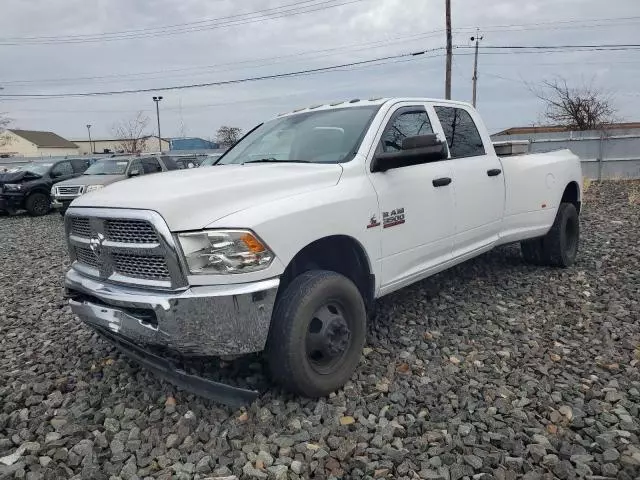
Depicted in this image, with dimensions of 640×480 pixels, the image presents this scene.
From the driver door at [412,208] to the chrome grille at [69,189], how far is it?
1066cm

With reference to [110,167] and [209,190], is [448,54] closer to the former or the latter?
[110,167]

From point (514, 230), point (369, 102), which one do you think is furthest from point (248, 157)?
point (514, 230)

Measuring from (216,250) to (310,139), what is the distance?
1621 millimetres

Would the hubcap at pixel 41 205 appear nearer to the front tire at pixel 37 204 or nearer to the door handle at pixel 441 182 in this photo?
the front tire at pixel 37 204

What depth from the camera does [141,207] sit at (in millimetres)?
2865

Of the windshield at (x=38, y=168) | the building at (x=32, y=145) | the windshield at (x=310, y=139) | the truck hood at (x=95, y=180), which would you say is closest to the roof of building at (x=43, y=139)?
the building at (x=32, y=145)

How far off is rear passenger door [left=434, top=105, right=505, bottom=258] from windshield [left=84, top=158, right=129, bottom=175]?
36.9 ft

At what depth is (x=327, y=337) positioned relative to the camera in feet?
10.4

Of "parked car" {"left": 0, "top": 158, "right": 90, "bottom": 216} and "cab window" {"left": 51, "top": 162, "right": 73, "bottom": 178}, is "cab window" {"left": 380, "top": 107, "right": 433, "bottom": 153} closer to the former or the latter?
"parked car" {"left": 0, "top": 158, "right": 90, "bottom": 216}

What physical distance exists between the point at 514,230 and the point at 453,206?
134 cm

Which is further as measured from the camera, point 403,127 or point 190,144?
point 190,144

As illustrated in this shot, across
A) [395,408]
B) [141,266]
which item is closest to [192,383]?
[141,266]

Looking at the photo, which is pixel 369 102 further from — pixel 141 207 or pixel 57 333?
pixel 57 333

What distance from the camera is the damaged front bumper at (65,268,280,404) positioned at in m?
2.74
